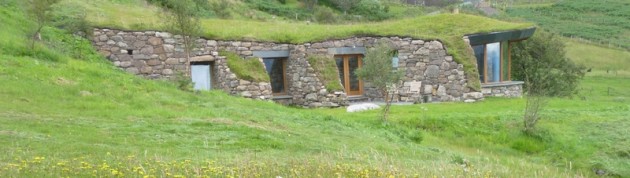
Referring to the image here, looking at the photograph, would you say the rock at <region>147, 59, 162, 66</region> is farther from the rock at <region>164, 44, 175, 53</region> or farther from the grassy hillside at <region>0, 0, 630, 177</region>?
the grassy hillside at <region>0, 0, 630, 177</region>

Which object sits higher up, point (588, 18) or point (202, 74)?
point (588, 18)

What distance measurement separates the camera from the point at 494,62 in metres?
30.3

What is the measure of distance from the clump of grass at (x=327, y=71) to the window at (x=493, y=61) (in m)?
6.30

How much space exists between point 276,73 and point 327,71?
2.49 meters

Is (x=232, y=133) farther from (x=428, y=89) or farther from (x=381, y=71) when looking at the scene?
(x=428, y=89)

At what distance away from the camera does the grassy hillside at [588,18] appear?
72.8 m

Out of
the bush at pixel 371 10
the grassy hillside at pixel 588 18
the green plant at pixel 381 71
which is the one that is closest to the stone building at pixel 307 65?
the green plant at pixel 381 71

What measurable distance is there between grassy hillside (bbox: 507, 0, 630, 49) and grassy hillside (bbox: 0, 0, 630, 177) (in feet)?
164

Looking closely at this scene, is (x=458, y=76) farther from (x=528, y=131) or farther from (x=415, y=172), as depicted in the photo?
(x=415, y=172)

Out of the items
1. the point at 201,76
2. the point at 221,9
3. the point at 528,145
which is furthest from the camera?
the point at 221,9

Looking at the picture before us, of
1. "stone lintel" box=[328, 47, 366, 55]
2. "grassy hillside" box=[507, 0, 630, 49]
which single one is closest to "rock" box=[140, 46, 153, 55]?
"stone lintel" box=[328, 47, 366, 55]

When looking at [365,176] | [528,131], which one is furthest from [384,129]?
[365,176]

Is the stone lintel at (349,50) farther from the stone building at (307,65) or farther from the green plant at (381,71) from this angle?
the green plant at (381,71)

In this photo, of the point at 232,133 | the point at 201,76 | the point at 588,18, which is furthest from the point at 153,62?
the point at 588,18
